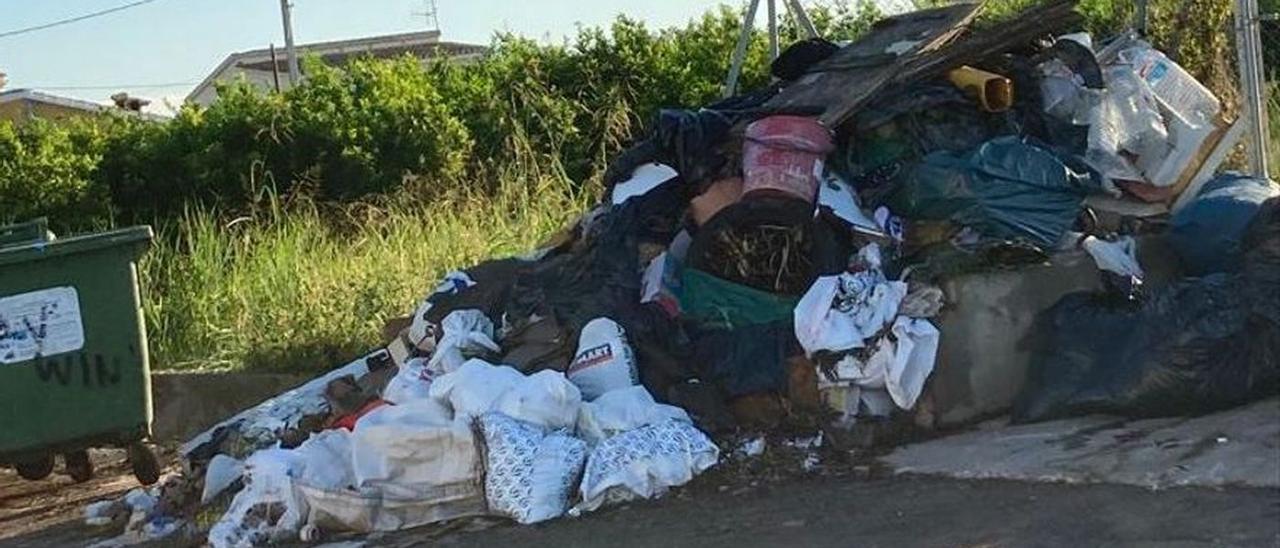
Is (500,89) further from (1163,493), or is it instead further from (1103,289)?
(1163,493)

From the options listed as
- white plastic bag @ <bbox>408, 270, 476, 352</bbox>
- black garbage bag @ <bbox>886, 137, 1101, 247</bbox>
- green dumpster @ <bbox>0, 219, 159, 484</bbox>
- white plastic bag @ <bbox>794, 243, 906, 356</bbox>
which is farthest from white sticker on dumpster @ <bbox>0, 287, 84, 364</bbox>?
A: black garbage bag @ <bbox>886, 137, 1101, 247</bbox>

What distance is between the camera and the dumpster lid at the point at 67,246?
7031 millimetres

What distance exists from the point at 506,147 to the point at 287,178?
1933 millimetres

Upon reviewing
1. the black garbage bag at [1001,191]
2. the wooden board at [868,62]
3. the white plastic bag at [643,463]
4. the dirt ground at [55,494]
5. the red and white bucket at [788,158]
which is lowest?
the dirt ground at [55,494]

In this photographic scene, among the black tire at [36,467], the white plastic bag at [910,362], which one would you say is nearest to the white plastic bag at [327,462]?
the black tire at [36,467]

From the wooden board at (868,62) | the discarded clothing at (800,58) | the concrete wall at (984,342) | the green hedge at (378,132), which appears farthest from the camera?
the green hedge at (378,132)

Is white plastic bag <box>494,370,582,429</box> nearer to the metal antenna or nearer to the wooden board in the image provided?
the wooden board

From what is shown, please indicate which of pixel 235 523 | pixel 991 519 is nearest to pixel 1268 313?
pixel 991 519

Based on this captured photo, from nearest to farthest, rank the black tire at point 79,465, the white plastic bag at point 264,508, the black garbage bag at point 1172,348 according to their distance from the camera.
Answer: the black garbage bag at point 1172,348, the white plastic bag at point 264,508, the black tire at point 79,465

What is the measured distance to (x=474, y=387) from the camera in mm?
6246

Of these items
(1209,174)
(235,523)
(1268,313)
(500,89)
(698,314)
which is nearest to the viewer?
(1268,313)

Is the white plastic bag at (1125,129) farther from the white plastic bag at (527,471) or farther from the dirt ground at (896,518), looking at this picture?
the white plastic bag at (527,471)

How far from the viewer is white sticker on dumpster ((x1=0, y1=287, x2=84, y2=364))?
705cm

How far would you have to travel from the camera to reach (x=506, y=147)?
13047 millimetres
